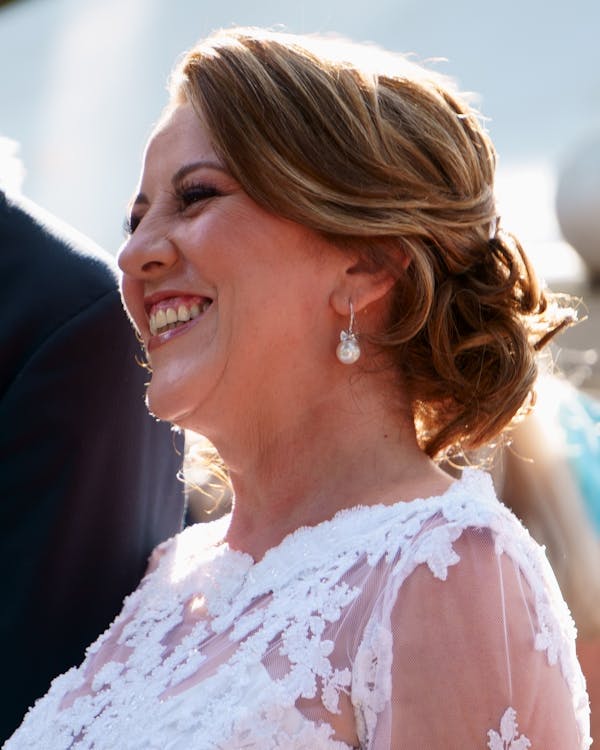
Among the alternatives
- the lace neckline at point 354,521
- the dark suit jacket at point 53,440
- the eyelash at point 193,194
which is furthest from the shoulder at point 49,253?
the lace neckline at point 354,521

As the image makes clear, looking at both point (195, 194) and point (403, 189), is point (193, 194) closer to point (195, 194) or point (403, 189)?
point (195, 194)

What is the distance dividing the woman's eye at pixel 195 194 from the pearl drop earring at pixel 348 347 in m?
0.31

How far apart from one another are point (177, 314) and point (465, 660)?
2.60 feet

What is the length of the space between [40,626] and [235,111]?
100 centimetres

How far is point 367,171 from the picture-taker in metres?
1.76

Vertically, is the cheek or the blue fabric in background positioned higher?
the cheek

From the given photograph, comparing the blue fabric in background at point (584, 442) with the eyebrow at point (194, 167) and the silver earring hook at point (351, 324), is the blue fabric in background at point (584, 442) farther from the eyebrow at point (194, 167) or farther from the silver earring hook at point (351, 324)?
the eyebrow at point (194, 167)

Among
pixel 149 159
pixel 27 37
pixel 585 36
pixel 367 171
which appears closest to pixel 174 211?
pixel 149 159

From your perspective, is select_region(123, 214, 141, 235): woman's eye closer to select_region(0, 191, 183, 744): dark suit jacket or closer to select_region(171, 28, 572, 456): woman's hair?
select_region(0, 191, 183, 744): dark suit jacket

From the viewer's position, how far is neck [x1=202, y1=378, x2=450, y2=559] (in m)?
1.77

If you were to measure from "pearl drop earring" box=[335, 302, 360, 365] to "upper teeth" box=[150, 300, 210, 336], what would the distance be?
0.78ft

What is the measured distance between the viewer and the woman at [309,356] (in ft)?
5.14


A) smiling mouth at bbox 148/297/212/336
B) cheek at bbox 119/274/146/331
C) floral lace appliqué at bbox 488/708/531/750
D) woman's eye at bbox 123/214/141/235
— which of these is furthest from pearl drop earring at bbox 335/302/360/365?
floral lace appliqué at bbox 488/708/531/750

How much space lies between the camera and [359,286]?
1.83 m
